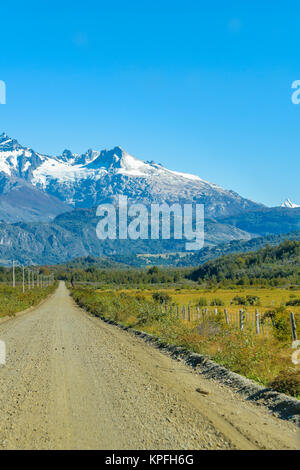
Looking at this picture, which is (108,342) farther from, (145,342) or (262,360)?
(262,360)

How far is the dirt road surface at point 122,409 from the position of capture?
7285mm

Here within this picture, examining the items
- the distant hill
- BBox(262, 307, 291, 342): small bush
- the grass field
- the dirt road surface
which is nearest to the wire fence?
BBox(262, 307, 291, 342): small bush

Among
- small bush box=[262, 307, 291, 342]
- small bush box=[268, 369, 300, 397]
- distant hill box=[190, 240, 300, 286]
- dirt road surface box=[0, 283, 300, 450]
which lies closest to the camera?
dirt road surface box=[0, 283, 300, 450]

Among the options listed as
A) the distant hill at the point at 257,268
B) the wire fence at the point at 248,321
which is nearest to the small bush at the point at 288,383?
the wire fence at the point at 248,321

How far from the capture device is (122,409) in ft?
30.1

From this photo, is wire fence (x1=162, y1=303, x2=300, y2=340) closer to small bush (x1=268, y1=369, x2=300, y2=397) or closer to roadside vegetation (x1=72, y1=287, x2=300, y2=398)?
roadside vegetation (x1=72, y1=287, x2=300, y2=398)

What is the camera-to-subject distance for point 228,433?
25.3 feet

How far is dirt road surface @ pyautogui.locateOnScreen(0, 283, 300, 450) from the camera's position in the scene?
23.9 ft

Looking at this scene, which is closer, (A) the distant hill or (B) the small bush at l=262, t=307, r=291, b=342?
(B) the small bush at l=262, t=307, r=291, b=342

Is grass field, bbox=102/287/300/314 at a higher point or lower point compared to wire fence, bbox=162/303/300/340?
lower

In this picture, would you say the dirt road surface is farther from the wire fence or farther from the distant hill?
the distant hill

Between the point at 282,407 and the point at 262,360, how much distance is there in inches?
126

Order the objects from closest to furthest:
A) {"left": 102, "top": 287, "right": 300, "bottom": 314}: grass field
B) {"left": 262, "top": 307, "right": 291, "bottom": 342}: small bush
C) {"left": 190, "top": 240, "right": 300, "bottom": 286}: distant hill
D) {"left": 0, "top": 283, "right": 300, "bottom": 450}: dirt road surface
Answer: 1. {"left": 0, "top": 283, "right": 300, "bottom": 450}: dirt road surface
2. {"left": 262, "top": 307, "right": 291, "bottom": 342}: small bush
3. {"left": 102, "top": 287, "right": 300, "bottom": 314}: grass field
4. {"left": 190, "top": 240, "right": 300, "bottom": 286}: distant hill
